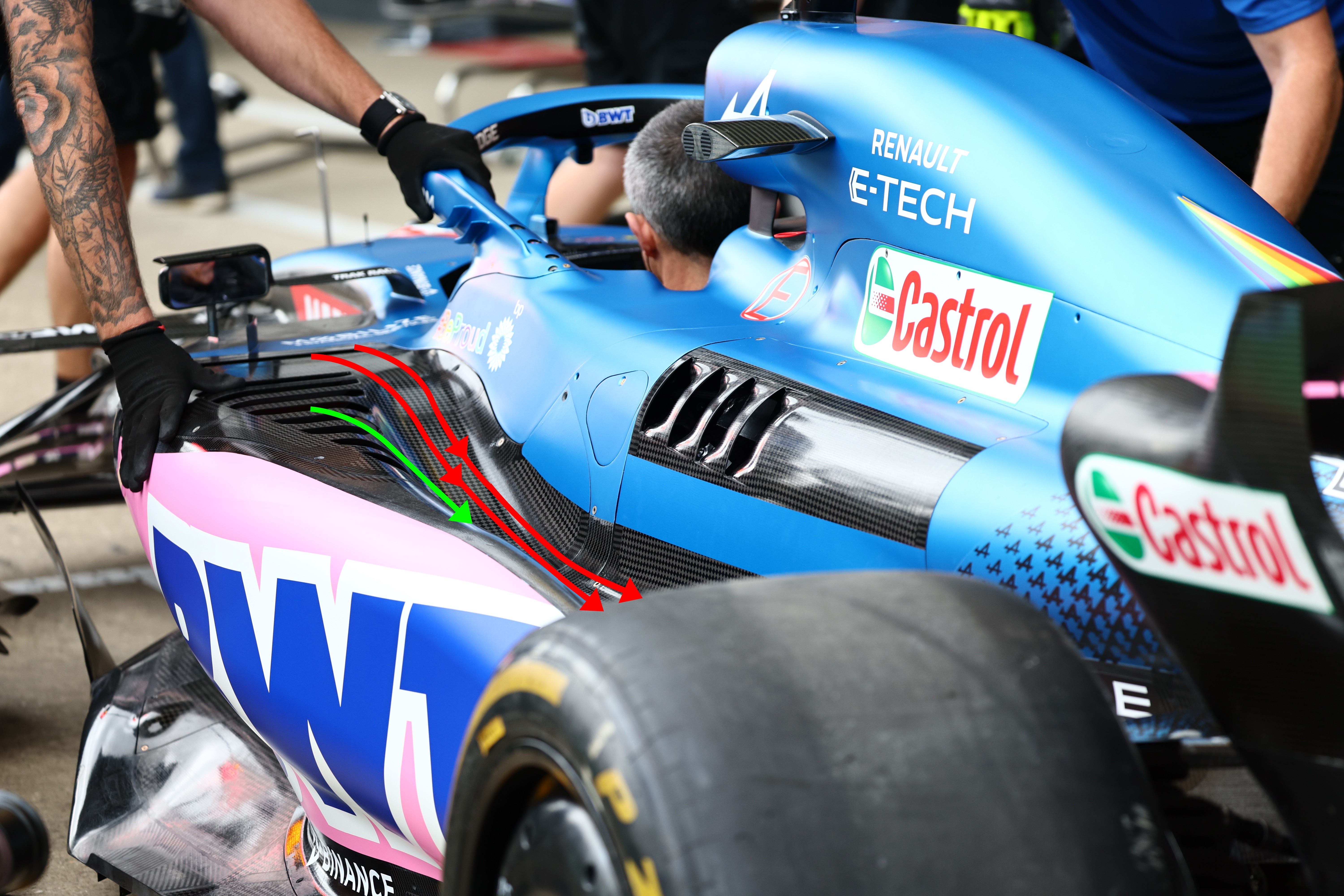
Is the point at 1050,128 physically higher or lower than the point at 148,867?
higher

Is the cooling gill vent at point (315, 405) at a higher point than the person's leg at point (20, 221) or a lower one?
higher

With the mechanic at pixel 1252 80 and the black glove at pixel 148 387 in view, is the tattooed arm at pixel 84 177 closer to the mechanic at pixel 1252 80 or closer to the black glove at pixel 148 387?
the black glove at pixel 148 387

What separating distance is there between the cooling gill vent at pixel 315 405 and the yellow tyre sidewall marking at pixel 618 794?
1.22 meters

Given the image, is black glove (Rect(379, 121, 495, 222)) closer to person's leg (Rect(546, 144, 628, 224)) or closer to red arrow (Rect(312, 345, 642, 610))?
red arrow (Rect(312, 345, 642, 610))

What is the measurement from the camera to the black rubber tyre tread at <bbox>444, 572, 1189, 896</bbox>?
890mm

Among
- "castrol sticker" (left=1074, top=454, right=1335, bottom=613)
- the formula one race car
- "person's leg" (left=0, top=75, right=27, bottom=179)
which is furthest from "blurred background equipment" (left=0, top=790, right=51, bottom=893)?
"person's leg" (left=0, top=75, right=27, bottom=179)

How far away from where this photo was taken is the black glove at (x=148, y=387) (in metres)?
2.00

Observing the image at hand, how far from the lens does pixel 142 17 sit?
12.6 feet

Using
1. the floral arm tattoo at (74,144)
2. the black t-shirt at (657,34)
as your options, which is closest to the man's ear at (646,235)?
the floral arm tattoo at (74,144)

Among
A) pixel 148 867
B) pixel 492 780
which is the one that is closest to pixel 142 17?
pixel 148 867

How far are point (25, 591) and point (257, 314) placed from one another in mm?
946

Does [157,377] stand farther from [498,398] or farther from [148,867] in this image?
[148,867]

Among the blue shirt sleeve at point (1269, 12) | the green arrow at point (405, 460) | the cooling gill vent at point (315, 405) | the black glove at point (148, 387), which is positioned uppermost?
the blue shirt sleeve at point (1269, 12)

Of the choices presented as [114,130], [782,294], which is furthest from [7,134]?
[782,294]
